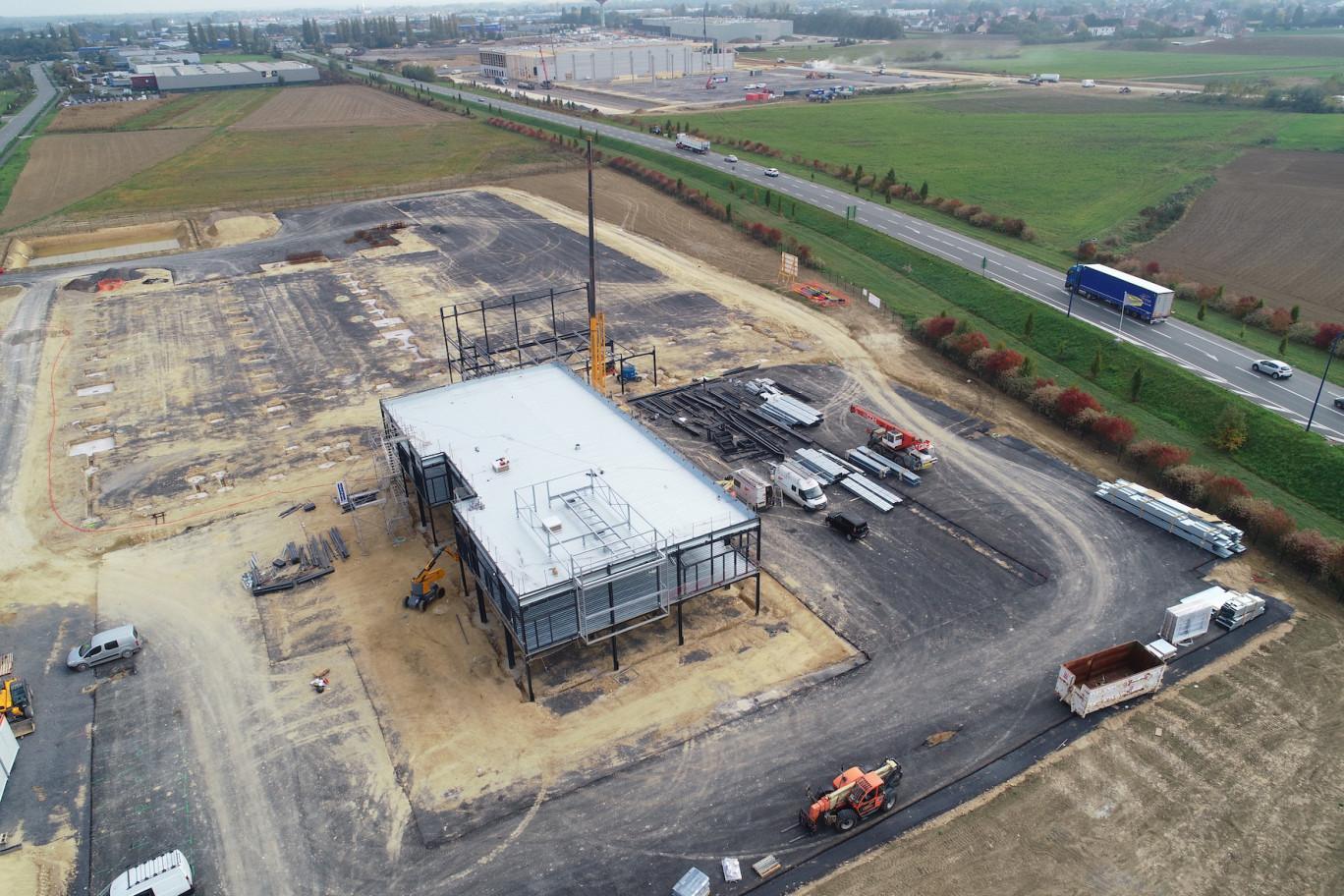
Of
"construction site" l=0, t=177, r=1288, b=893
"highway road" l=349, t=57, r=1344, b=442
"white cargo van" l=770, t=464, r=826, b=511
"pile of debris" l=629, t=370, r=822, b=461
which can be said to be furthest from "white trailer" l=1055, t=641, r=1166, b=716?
"highway road" l=349, t=57, r=1344, b=442

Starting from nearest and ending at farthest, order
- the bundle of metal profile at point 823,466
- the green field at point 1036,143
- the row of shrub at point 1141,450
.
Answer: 1. the row of shrub at point 1141,450
2. the bundle of metal profile at point 823,466
3. the green field at point 1036,143

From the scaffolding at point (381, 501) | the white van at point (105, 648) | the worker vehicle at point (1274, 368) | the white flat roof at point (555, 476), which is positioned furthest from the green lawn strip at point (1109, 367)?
the white van at point (105, 648)

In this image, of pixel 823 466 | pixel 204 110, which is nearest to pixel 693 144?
pixel 823 466

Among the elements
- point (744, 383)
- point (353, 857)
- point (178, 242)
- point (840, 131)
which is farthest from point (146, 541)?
point (840, 131)

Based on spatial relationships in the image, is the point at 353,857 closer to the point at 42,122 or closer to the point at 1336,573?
the point at 1336,573

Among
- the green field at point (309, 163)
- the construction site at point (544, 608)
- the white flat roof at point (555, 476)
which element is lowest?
the construction site at point (544, 608)

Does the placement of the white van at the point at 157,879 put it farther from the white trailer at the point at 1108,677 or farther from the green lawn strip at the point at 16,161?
the green lawn strip at the point at 16,161
